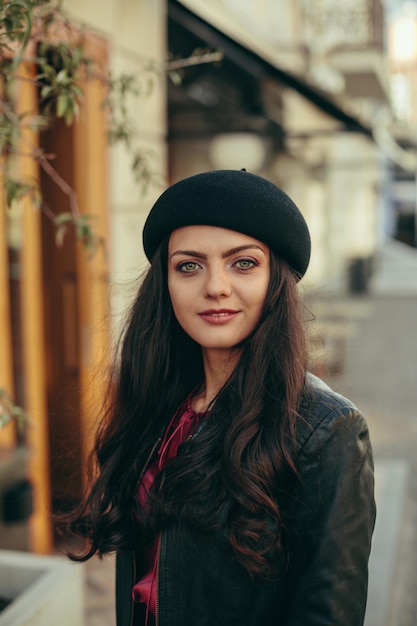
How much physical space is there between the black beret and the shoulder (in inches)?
11.4

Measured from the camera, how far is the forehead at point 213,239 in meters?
1.42

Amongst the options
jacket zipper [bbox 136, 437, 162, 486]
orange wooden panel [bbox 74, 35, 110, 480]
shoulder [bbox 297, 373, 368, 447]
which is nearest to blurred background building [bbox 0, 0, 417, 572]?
orange wooden panel [bbox 74, 35, 110, 480]

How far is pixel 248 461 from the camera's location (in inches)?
55.4

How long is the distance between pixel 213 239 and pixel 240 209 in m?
0.08

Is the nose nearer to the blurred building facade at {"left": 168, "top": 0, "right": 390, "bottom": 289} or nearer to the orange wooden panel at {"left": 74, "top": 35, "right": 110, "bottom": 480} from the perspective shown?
the blurred building facade at {"left": 168, "top": 0, "right": 390, "bottom": 289}

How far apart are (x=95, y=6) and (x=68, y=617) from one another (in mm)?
3316

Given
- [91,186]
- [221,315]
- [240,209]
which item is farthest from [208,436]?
[91,186]

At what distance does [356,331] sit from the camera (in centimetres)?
1343

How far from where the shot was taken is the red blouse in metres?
1.55

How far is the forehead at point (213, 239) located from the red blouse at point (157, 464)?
39cm

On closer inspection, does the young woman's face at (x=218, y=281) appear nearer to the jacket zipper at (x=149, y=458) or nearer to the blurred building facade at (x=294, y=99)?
the jacket zipper at (x=149, y=458)

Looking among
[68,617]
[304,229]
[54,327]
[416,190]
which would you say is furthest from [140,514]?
[416,190]

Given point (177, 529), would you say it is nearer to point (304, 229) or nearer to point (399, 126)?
point (304, 229)

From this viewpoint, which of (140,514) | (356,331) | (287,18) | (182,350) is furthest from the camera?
(356,331)
